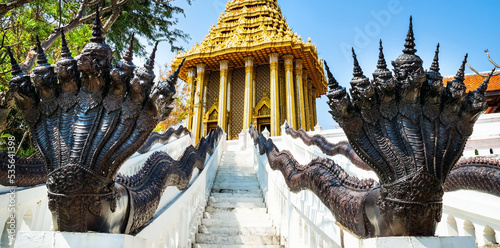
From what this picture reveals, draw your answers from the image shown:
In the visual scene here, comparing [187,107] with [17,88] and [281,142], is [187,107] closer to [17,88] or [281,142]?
[281,142]

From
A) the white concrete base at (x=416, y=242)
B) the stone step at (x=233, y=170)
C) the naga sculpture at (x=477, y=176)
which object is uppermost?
the naga sculpture at (x=477, y=176)

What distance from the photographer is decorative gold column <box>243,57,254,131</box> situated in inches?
751

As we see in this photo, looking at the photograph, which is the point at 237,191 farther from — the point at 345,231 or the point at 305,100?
the point at 305,100

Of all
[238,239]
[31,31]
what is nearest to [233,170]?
[238,239]

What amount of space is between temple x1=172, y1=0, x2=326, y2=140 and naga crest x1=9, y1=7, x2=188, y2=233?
16441mm

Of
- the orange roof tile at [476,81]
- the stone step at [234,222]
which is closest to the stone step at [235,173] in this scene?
the stone step at [234,222]

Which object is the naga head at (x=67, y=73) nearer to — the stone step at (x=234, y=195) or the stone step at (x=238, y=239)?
the stone step at (x=238, y=239)

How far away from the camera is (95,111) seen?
1.60 m

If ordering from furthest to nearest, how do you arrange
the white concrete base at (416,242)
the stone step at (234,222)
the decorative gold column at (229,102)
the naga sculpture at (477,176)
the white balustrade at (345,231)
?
the decorative gold column at (229,102), the stone step at (234,222), the naga sculpture at (477,176), the white balustrade at (345,231), the white concrete base at (416,242)

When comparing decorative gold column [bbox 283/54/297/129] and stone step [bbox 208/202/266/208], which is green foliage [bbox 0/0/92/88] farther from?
decorative gold column [bbox 283/54/297/129]

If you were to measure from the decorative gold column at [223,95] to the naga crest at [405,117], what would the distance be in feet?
58.9

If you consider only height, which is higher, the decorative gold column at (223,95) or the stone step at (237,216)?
the decorative gold column at (223,95)

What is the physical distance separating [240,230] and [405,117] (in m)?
2.86

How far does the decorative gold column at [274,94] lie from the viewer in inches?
714
